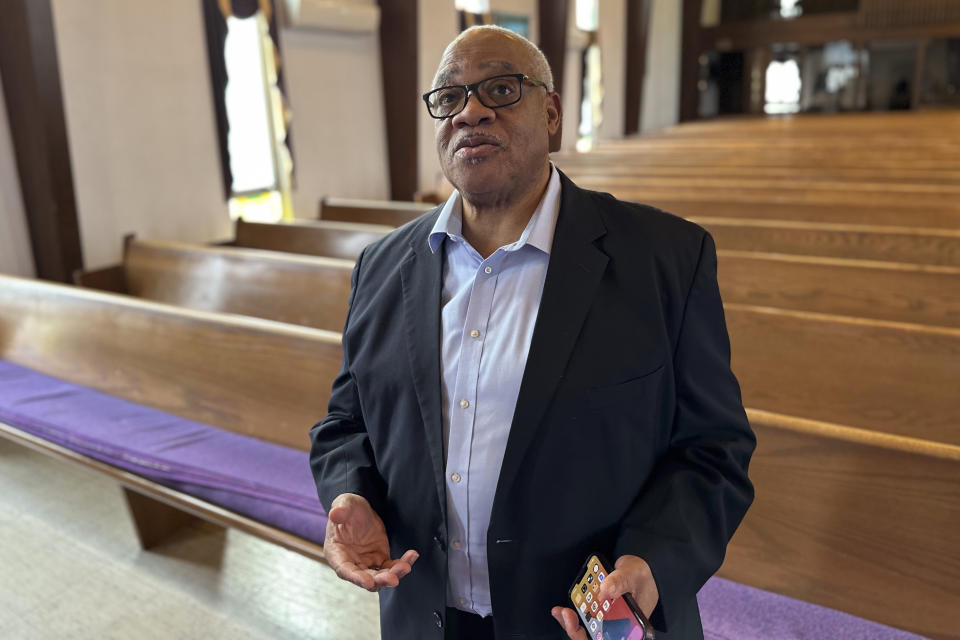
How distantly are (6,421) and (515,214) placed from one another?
7.53 ft

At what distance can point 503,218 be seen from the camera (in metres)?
0.97

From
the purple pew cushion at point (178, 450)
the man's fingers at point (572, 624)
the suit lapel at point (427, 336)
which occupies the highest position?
the suit lapel at point (427, 336)

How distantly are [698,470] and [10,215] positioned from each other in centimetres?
424

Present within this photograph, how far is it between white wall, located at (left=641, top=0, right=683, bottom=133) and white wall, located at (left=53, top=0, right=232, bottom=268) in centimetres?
836

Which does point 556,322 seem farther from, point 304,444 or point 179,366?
point 179,366

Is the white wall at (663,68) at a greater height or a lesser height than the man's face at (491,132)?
greater

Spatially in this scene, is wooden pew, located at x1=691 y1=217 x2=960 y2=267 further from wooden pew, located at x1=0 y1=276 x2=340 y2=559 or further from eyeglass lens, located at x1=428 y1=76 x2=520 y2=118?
eyeglass lens, located at x1=428 y1=76 x2=520 y2=118

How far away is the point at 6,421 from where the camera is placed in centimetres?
248

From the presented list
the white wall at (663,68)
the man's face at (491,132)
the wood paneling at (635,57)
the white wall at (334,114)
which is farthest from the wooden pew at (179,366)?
the white wall at (663,68)

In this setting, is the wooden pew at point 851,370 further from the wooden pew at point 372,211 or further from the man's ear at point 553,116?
the wooden pew at point 372,211

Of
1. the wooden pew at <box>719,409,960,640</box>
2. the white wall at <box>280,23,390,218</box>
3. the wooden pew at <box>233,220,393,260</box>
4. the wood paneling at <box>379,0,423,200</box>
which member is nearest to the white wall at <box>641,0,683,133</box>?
the wood paneling at <box>379,0,423,200</box>

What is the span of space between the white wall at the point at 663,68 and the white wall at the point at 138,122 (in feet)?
27.4

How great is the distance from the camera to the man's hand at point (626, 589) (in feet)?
2.68

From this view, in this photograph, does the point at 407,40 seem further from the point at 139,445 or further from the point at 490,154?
the point at 490,154
